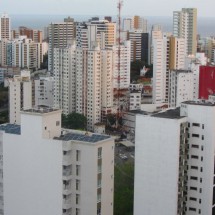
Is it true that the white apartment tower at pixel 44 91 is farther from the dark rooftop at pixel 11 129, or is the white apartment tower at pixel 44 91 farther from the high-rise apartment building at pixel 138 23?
the high-rise apartment building at pixel 138 23

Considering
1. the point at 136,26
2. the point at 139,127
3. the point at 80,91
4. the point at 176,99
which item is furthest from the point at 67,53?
the point at 136,26

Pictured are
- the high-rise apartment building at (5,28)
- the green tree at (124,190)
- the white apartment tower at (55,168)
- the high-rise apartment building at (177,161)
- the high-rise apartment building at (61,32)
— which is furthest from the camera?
the high-rise apartment building at (5,28)

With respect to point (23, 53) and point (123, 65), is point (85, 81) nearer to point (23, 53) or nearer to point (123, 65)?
point (123, 65)

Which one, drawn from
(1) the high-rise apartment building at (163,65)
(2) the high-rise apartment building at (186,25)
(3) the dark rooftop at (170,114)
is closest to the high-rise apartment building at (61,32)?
(2) the high-rise apartment building at (186,25)

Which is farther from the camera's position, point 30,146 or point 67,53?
point 67,53

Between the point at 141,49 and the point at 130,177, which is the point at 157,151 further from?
the point at 141,49

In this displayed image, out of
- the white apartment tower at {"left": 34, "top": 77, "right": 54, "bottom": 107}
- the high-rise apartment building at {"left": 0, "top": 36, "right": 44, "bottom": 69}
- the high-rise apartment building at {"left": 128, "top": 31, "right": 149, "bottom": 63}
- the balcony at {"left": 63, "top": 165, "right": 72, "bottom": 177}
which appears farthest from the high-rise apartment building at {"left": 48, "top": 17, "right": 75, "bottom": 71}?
the balcony at {"left": 63, "top": 165, "right": 72, "bottom": 177}
